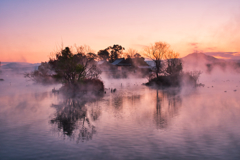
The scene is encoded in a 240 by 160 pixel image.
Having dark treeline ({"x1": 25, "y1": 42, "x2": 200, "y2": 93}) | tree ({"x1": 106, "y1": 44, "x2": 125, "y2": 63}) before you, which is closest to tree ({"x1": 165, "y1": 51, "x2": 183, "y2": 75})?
dark treeline ({"x1": 25, "y1": 42, "x2": 200, "y2": 93})

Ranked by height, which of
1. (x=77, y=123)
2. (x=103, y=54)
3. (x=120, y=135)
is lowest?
(x=120, y=135)

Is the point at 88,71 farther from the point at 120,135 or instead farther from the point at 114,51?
the point at 114,51

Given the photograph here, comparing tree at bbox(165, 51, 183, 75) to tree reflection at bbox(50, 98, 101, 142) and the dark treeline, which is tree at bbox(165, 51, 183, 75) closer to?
the dark treeline

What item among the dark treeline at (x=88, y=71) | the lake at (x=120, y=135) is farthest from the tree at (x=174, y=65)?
the lake at (x=120, y=135)

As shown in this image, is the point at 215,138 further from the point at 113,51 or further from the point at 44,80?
the point at 113,51

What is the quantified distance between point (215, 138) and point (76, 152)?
28.2ft

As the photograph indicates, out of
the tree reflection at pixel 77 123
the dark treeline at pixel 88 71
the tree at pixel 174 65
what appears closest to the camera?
the tree reflection at pixel 77 123

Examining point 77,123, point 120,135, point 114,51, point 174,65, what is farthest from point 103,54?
point 120,135

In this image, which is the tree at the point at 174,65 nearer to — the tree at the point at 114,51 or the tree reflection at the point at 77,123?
the tree reflection at the point at 77,123

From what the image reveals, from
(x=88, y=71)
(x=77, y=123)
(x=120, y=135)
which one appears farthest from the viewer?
(x=88, y=71)

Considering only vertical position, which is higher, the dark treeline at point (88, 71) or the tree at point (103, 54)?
the tree at point (103, 54)

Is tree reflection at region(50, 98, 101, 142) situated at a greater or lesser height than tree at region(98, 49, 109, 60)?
lesser

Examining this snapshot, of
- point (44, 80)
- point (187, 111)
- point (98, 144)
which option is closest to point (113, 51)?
point (44, 80)

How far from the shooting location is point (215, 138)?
1329cm
